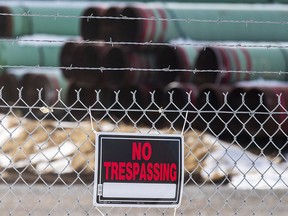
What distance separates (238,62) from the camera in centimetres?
620

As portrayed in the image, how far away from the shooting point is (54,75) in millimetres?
6391

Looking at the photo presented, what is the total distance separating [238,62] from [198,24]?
1.32ft

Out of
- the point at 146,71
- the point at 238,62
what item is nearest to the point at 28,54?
the point at 146,71

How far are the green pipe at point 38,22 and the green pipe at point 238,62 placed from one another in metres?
0.98

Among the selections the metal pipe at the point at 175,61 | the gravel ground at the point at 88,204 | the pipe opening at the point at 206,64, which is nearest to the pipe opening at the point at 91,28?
the metal pipe at the point at 175,61

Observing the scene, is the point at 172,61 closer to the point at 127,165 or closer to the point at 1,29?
the point at 1,29

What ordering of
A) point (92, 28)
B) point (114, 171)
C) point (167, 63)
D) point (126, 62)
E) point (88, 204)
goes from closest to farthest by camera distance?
point (114, 171) < point (88, 204) < point (126, 62) < point (167, 63) < point (92, 28)

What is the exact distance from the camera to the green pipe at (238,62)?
6.20 meters

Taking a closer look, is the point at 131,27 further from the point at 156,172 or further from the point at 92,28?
the point at 156,172

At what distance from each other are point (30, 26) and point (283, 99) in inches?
76.7

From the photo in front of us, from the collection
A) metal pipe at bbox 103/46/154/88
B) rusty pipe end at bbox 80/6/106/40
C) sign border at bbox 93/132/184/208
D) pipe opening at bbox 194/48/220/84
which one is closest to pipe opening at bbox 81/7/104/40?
rusty pipe end at bbox 80/6/106/40

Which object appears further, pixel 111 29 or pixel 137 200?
pixel 111 29

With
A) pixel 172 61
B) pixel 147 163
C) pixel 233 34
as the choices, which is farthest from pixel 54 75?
pixel 147 163

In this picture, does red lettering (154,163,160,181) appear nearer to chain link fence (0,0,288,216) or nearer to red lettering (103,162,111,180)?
red lettering (103,162,111,180)
